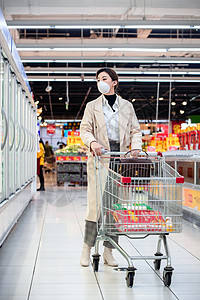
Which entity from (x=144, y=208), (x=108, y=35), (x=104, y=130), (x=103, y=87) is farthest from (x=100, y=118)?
(x=108, y=35)

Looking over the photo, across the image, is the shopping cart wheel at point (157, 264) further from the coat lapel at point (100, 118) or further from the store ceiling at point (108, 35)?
the store ceiling at point (108, 35)

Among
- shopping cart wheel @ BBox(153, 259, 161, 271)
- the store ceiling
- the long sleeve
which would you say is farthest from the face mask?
the store ceiling

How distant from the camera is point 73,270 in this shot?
383 centimetres

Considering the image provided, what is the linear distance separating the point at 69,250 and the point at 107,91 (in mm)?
1818

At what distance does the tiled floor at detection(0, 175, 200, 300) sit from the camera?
3.16 metres

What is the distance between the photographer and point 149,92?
26.3 m

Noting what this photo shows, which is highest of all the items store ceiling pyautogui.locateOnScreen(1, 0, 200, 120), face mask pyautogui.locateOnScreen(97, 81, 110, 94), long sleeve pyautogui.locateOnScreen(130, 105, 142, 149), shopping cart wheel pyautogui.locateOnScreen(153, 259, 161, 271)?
store ceiling pyautogui.locateOnScreen(1, 0, 200, 120)

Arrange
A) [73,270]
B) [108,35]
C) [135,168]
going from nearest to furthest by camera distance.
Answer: [135,168] < [73,270] < [108,35]

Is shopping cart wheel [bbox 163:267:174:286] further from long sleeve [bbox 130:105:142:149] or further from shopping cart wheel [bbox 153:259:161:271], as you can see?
long sleeve [bbox 130:105:142:149]

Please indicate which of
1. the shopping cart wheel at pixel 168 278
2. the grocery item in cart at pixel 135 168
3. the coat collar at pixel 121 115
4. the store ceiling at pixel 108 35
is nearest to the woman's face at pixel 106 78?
the coat collar at pixel 121 115

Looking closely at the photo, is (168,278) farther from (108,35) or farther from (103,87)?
(108,35)

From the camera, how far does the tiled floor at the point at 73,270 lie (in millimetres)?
3164

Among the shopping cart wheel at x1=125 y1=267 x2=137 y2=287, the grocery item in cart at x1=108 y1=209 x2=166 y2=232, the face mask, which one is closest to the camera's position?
the grocery item in cart at x1=108 y1=209 x2=166 y2=232

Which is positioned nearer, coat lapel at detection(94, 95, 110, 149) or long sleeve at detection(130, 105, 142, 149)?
coat lapel at detection(94, 95, 110, 149)
